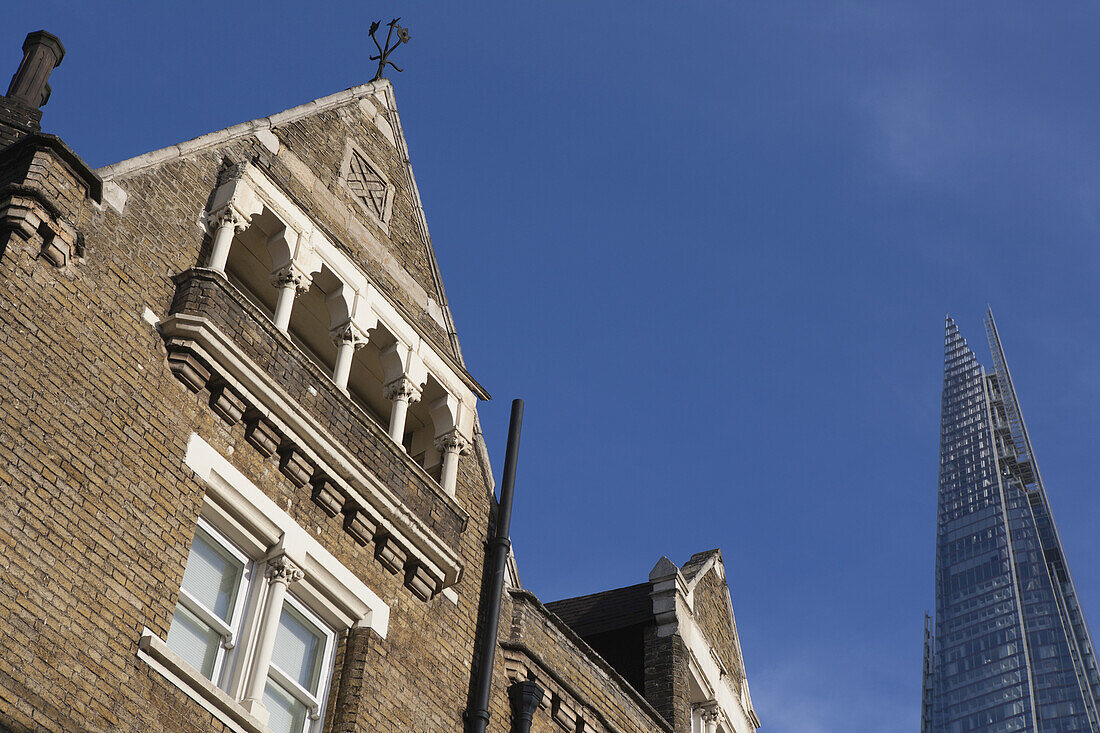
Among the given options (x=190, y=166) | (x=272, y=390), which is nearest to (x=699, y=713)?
(x=272, y=390)

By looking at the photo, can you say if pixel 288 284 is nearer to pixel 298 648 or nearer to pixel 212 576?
pixel 212 576

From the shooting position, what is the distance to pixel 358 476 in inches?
540

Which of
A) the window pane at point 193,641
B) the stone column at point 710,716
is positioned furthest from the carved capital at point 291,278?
the stone column at point 710,716

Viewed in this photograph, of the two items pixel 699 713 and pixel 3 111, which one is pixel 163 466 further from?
pixel 699 713

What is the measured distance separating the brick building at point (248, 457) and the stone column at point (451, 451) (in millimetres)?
29

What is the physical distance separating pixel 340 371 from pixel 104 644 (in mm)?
4571

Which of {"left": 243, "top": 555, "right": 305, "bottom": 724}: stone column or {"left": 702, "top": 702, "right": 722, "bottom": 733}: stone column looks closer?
{"left": 243, "top": 555, "right": 305, "bottom": 724}: stone column

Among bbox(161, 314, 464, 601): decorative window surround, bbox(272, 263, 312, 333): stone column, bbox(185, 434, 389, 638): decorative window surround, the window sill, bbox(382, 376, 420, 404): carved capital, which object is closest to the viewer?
the window sill

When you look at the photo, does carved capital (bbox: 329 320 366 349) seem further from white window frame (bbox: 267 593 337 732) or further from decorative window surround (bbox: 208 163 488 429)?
white window frame (bbox: 267 593 337 732)

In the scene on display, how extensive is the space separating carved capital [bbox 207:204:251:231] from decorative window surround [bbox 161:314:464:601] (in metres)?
1.59

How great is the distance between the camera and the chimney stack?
56.3 feet

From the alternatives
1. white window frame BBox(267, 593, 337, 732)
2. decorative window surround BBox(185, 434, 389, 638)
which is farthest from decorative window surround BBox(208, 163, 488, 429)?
white window frame BBox(267, 593, 337, 732)

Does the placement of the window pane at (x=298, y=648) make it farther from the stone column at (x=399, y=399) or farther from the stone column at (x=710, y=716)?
the stone column at (x=710, y=716)

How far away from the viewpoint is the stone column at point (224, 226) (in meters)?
13.7
